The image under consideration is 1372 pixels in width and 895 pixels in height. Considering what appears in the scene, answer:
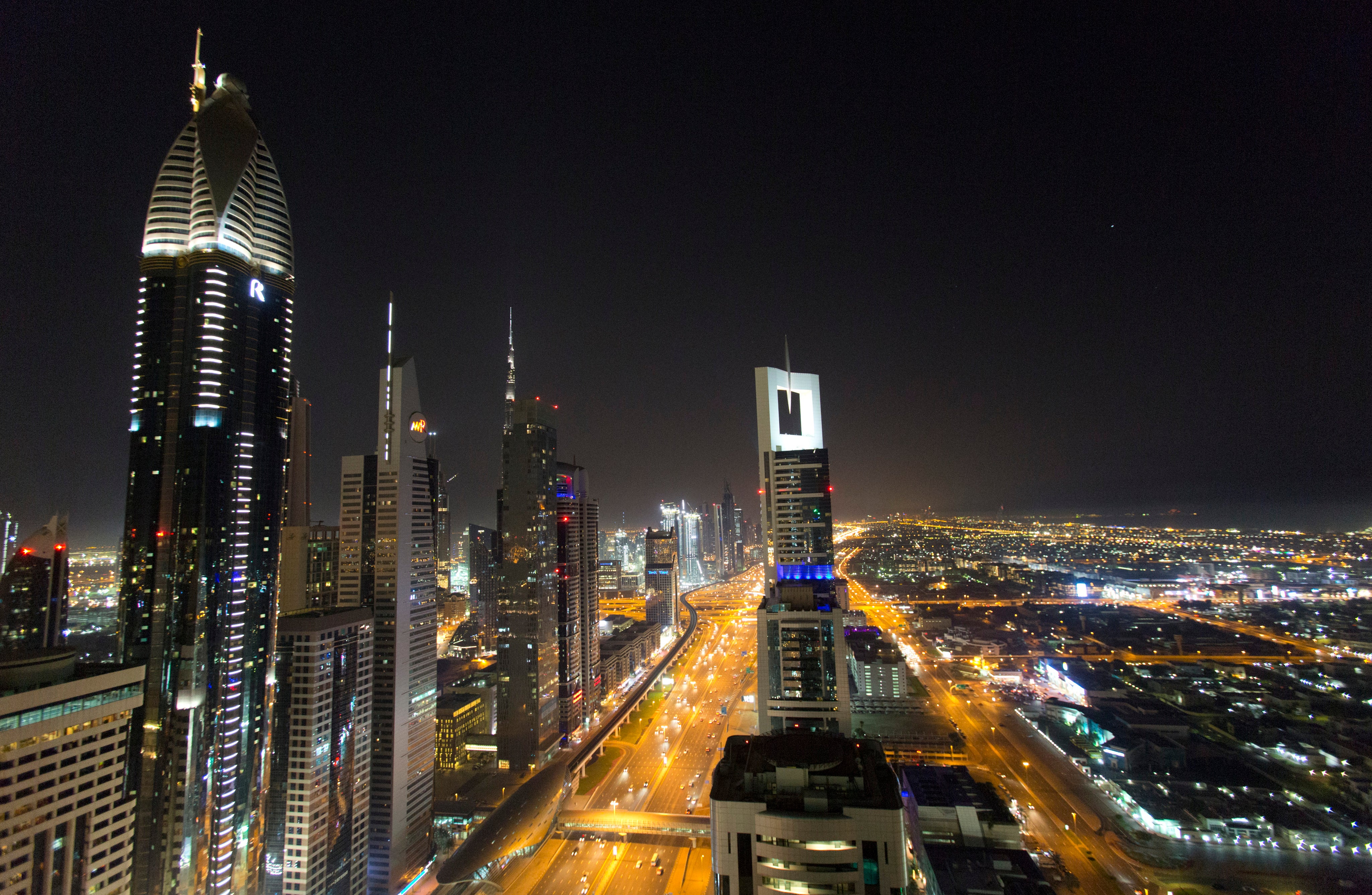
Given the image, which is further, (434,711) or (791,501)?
(791,501)

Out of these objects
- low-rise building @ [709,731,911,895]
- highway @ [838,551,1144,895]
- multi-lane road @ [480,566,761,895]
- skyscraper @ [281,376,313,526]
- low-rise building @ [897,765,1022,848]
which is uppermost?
skyscraper @ [281,376,313,526]

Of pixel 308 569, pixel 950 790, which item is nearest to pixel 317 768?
pixel 308 569

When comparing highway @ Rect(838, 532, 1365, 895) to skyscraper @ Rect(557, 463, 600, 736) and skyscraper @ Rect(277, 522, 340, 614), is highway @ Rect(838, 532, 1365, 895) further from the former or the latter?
skyscraper @ Rect(277, 522, 340, 614)

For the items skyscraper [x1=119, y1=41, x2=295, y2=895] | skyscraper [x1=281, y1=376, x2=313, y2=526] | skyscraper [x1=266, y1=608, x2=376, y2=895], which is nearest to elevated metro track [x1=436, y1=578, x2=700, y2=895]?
skyscraper [x1=266, y1=608, x2=376, y2=895]

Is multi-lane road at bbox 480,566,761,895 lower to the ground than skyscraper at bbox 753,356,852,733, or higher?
lower

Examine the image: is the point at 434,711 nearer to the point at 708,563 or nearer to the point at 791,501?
the point at 791,501

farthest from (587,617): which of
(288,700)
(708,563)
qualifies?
(708,563)
